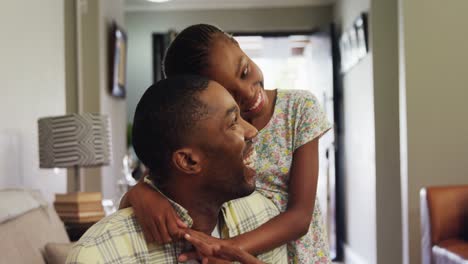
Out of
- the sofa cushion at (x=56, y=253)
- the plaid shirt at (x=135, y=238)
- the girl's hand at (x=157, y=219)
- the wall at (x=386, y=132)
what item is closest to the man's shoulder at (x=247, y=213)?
the plaid shirt at (x=135, y=238)

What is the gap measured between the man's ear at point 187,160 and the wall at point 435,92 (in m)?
2.70

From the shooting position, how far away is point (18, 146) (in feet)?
9.68

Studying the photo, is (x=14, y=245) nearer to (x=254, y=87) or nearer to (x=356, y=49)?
(x=254, y=87)

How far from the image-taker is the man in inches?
34.5

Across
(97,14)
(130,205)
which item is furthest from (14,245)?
(97,14)

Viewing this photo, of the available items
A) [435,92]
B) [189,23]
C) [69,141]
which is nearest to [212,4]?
[189,23]

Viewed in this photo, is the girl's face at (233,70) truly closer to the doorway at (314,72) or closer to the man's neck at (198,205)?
the man's neck at (198,205)

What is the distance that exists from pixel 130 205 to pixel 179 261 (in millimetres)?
131

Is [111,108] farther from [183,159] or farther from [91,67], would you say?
[183,159]

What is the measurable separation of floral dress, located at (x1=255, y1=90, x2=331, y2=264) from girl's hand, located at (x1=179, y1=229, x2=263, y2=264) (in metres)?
0.20

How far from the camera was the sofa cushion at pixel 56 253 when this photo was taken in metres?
1.96

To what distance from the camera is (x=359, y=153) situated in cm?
496

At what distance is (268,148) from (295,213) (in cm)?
14

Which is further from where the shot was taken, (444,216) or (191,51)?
(444,216)
